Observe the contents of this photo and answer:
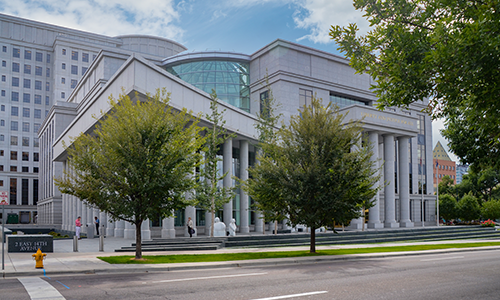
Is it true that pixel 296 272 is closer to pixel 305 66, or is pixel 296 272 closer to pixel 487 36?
pixel 487 36

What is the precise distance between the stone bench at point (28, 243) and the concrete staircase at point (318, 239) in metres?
3.64

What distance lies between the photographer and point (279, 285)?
11.8 m

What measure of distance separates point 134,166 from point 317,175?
885 centimetres

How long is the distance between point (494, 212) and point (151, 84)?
184 feet

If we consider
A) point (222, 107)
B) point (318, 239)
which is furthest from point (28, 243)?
point (318, 239)

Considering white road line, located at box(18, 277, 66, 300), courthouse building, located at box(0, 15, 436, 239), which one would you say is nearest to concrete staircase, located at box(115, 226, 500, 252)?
courthouse building, located at box(0, 15, 436, 239)

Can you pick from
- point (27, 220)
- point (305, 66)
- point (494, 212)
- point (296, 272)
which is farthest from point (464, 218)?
point (27, 220)

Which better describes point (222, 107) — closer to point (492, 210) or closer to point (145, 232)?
point (145, 232)

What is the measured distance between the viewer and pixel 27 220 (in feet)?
323

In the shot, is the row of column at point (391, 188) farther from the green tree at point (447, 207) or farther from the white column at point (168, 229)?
the white column at point (168, 229)

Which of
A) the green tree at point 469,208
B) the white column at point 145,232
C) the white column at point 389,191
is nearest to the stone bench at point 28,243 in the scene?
the white column at point 145,232

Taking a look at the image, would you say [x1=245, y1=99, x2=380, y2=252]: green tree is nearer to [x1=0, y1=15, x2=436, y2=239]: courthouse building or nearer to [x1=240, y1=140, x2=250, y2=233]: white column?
[x1=0, y1=15, x2=436, y2=239]: courthouse building

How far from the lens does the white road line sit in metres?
10.1

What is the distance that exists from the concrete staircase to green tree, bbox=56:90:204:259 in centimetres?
579
